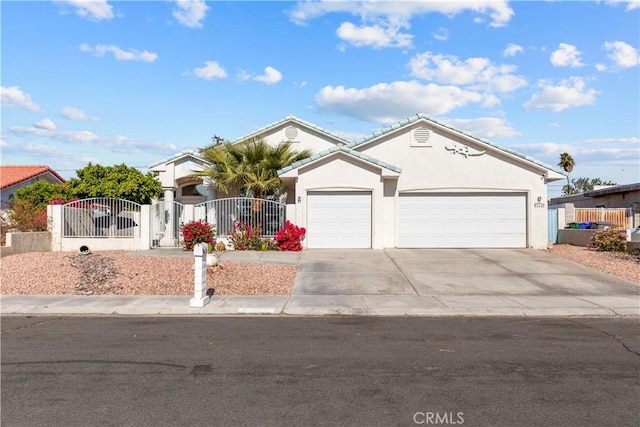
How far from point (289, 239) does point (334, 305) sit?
7249 mm

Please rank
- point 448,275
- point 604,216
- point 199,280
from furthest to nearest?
point 604,216 → point 448,275 → point 199,280

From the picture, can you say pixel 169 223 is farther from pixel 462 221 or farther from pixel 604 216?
pixel 604 216

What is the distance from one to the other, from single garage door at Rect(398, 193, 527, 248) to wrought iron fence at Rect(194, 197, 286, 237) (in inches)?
181

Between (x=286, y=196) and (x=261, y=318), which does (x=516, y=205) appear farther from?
(x=261, y=318)

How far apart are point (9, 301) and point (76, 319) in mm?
2479

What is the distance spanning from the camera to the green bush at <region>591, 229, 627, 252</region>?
1683 centimetres

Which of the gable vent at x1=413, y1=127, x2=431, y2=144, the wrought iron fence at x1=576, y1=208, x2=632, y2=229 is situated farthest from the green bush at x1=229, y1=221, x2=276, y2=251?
the wrought iron fence at x1=576, y1=208, x2=632, y2=229

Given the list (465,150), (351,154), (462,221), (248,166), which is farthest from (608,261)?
(248,166)

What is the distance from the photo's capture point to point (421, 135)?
18625mm

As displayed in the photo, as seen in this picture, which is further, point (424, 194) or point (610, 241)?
point (424, 194)

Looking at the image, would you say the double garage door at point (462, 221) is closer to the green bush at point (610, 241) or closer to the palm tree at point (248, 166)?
the green bush at point (610, 241)

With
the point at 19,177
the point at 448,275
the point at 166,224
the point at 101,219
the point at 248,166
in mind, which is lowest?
the point at 448,275

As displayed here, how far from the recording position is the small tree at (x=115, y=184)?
62.8ft

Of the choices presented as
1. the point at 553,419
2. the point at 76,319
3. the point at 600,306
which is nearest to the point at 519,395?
the point at 553,419
